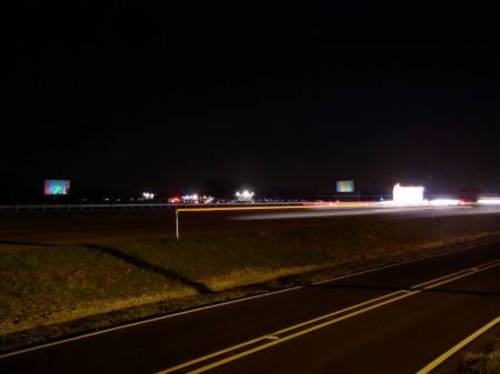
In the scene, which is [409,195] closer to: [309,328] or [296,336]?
[309,328]

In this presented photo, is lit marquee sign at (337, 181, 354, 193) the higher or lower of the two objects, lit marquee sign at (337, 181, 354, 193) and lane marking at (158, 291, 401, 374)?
the higher

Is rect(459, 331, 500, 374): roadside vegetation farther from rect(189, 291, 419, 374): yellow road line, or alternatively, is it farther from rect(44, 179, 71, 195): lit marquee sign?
rect(44, 179, 71, 195): lit marquee sign

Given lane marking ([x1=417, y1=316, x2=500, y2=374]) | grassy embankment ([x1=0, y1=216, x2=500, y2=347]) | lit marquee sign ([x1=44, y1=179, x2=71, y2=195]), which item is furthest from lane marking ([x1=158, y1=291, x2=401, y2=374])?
lit marquee sign ([x1=44, y1=179, x2=71, y2=195])

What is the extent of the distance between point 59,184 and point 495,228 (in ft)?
184

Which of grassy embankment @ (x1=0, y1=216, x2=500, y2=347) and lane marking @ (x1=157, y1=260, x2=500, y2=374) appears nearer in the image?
lane marking @ (x1=157, y1=260, x2=500, y2=374)

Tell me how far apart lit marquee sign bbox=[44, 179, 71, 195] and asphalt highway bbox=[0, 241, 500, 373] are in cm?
6664

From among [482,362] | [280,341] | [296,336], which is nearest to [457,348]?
[482,362]

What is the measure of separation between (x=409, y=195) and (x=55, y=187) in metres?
49.1

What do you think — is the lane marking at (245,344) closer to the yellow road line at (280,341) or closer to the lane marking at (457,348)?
the yellow road line at (280,341)

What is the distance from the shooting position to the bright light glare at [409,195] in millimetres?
77188

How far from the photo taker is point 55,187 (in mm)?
76312

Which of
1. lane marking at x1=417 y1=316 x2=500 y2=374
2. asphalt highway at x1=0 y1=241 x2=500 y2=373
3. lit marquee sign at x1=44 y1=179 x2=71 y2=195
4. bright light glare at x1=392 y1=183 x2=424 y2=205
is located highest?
lit marquee sign at x1=44 y1=179 x2=71 y2=195

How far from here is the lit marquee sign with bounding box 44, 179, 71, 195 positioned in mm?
75812

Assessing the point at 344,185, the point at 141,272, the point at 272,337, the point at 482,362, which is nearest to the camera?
the point at 482,362
